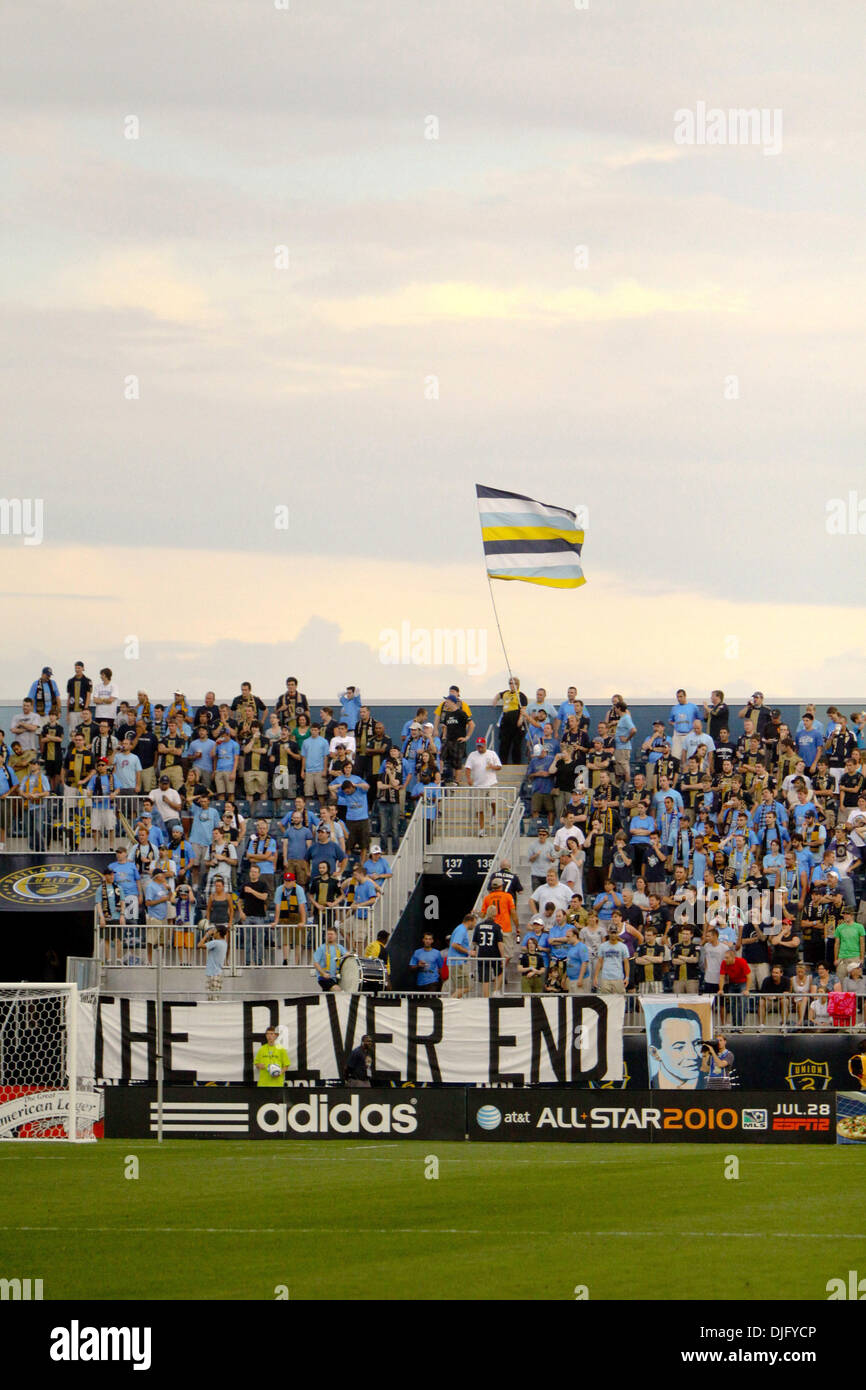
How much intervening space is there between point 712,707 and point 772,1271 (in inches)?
892

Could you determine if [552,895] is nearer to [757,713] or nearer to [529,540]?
[757,713]

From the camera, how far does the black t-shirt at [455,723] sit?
3862 cm

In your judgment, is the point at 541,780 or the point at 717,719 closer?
the point at 541,780

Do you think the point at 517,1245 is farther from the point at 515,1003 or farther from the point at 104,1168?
the point at 515,1003

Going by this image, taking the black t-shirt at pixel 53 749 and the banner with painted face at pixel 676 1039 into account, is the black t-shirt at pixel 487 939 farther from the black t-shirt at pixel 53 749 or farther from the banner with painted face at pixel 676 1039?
the black t-shirt at pixel 53 749

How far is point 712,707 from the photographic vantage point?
3719 centimetres

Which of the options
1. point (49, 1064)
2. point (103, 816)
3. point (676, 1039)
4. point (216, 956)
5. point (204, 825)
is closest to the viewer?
point (49, 1064)

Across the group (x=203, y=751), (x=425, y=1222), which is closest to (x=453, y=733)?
(x=203, y=751)

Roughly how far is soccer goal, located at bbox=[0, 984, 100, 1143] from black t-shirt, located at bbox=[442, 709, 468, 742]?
10778 millimetres

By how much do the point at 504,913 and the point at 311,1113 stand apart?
8.44 metres

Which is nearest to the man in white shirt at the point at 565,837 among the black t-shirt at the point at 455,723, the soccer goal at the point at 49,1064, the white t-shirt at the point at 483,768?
the white t-shirt at the point at 483,768

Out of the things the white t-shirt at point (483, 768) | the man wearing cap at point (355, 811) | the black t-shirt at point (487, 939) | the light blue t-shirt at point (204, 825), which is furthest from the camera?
the white t-shirt at point (483, 768)

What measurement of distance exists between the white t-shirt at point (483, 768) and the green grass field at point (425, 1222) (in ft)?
47.9

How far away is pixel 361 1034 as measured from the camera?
2777 centimetres
